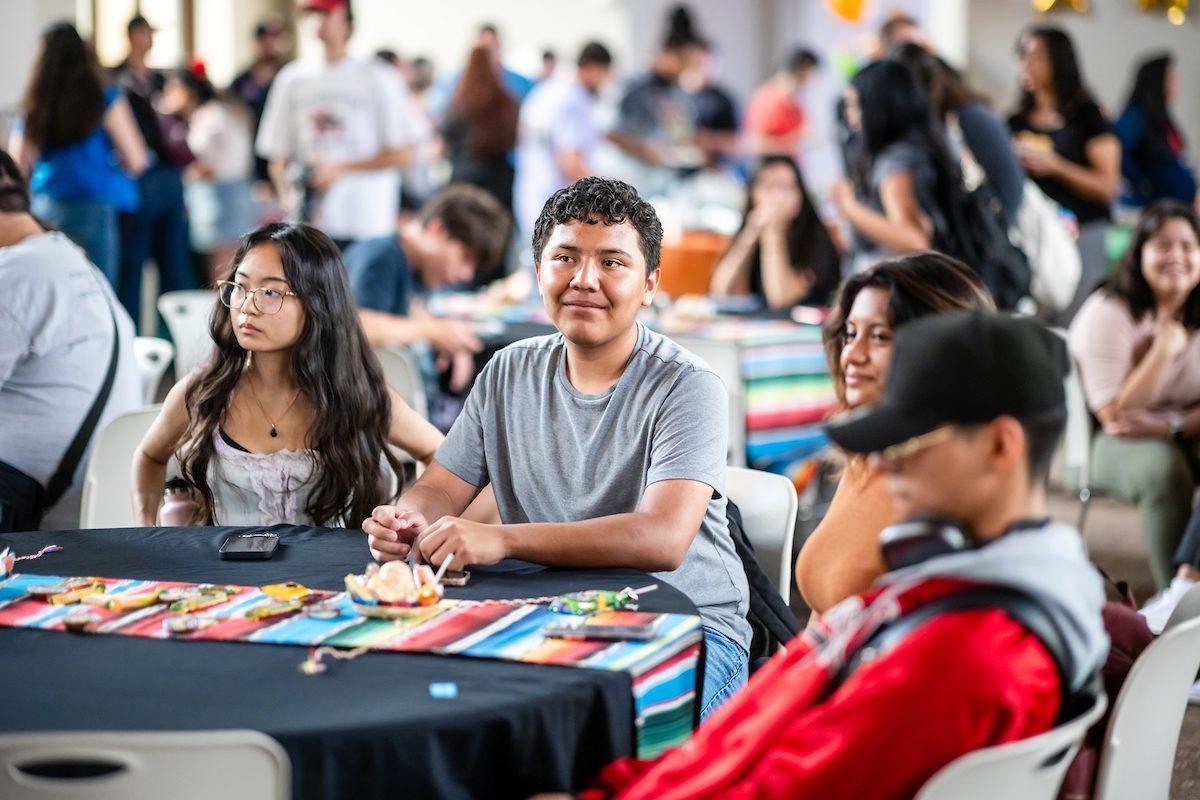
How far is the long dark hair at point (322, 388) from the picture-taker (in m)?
2.66

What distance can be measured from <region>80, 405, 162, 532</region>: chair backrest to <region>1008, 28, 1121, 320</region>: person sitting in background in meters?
3.88

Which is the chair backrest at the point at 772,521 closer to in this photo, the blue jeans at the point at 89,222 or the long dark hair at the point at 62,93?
the long dark hair at the point at 62,93

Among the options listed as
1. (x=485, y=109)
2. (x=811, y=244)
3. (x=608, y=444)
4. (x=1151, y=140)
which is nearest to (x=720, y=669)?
(x=608, y=444)

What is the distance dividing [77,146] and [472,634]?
4.50 meters

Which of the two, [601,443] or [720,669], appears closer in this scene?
[720,669]

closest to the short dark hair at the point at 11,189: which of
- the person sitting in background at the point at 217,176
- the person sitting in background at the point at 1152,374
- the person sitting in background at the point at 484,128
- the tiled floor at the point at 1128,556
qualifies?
the tiled floor at the point at 1128,556

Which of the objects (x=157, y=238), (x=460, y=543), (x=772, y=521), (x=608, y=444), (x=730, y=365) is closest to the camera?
(x=460, y=543)

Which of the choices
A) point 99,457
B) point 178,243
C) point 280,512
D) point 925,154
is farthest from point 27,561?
point 178,243

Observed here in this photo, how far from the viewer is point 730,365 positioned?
13.9 ft

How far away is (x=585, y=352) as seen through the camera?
2355 millimetres

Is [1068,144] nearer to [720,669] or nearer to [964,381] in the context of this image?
[720,669]

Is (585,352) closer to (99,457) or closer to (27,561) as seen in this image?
(27,561)

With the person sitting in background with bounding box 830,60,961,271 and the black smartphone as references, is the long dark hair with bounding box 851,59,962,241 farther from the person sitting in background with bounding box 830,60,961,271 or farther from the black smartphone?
the black smartphone

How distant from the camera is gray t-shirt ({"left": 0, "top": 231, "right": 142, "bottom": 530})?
3068 millimetres
